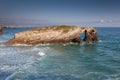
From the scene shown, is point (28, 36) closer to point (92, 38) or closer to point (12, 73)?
point (92, 38)

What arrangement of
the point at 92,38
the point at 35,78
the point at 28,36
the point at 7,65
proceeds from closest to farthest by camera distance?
the point at 35,78 < the point at 7,65 < the point at 28,36 < the point at 92,38

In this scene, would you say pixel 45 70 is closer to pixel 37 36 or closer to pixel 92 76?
pixel 92 76

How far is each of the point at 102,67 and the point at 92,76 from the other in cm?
500

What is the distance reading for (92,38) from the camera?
183ft

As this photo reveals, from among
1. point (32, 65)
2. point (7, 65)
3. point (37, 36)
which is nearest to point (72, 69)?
point (32, 65)

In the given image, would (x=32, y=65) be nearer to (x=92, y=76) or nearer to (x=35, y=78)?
(x=35, y=78)

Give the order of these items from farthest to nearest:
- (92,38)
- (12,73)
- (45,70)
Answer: (92,38) → (45,70) → (12,73)

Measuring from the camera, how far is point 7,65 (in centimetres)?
2473

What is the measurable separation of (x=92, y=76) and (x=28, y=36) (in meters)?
29.6

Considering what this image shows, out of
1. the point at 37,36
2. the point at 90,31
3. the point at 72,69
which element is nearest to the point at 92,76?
the point at 72,69

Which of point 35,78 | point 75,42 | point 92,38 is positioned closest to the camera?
point 35,78

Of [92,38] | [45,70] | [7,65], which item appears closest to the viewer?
[45,70]

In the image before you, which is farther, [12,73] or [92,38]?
[92,38]

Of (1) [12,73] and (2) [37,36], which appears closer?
(1) [12,73]
